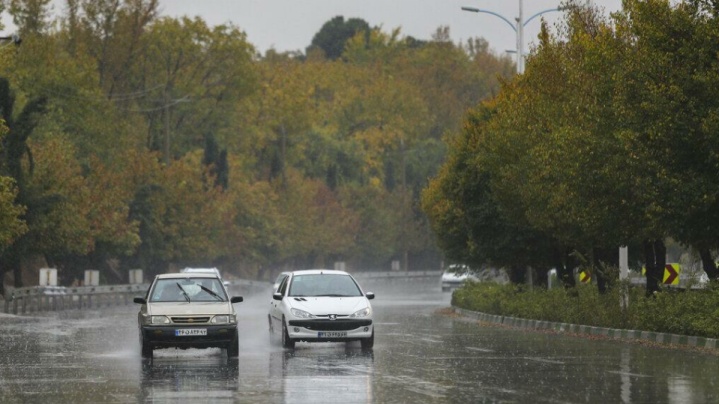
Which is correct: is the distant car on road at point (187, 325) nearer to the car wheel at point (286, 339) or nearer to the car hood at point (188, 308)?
the car hood at point (188, 308)

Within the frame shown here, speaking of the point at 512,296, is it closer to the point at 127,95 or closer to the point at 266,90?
the point at 127,95

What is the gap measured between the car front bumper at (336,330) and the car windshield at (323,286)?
1360mm

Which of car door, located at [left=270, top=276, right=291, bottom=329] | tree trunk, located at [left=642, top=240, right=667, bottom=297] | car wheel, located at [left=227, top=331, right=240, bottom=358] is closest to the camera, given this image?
car wheel, located at [left=227, top=331, right=240, bottom=358]

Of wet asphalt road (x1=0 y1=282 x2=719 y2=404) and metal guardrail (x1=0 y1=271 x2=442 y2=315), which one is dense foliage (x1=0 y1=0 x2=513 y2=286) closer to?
metal guardrail (x1=0 y1=271 x2=442 y2=315)

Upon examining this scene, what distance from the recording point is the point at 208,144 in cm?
9800

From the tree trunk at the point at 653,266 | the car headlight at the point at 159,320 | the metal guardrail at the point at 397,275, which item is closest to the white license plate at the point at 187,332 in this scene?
the car headlight at the point at 159,320

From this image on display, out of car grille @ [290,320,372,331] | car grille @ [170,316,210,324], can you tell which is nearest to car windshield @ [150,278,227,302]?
car grille @ [170,316,210,324]

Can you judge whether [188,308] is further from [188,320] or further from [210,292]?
[210,292]

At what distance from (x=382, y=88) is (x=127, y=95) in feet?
134

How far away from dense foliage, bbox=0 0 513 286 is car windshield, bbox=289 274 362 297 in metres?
18.7

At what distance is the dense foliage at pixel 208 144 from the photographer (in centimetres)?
6619

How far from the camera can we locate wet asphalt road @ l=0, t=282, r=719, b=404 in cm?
1723

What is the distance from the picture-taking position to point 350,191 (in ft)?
402

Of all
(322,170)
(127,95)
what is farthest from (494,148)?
(322,170)
